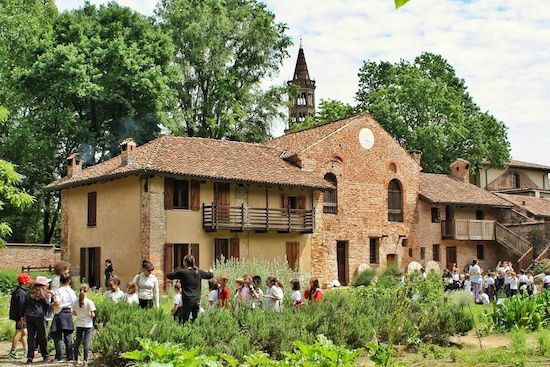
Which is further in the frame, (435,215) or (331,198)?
(435,215)

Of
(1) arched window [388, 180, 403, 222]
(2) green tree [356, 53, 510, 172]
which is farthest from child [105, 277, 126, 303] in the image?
(2) green tree [356, 53, 510, 172]

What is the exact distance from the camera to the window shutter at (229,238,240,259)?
32.0 meters

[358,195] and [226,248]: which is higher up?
[358,195]

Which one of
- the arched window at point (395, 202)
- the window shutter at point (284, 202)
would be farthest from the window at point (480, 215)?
the window shutter at point (284, 202)

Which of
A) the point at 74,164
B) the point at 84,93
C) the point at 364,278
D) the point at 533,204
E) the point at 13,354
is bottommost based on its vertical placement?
the point at 13,354

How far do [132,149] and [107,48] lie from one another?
9.64 m

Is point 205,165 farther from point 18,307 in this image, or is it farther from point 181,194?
point 18,307

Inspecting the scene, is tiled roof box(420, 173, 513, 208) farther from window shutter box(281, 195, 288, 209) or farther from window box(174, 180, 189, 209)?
window box(174, 180, 189, 209)

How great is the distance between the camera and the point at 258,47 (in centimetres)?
4575

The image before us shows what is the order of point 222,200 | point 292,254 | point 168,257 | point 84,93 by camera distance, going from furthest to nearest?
point 84,93 < point 292,254 < point 222,200 < point 168,257

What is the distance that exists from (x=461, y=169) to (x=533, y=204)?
5.45 m

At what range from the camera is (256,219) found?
106 feet

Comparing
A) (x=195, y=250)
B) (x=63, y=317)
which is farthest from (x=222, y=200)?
(x=63, y=317)

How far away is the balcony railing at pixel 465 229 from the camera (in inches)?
1641
